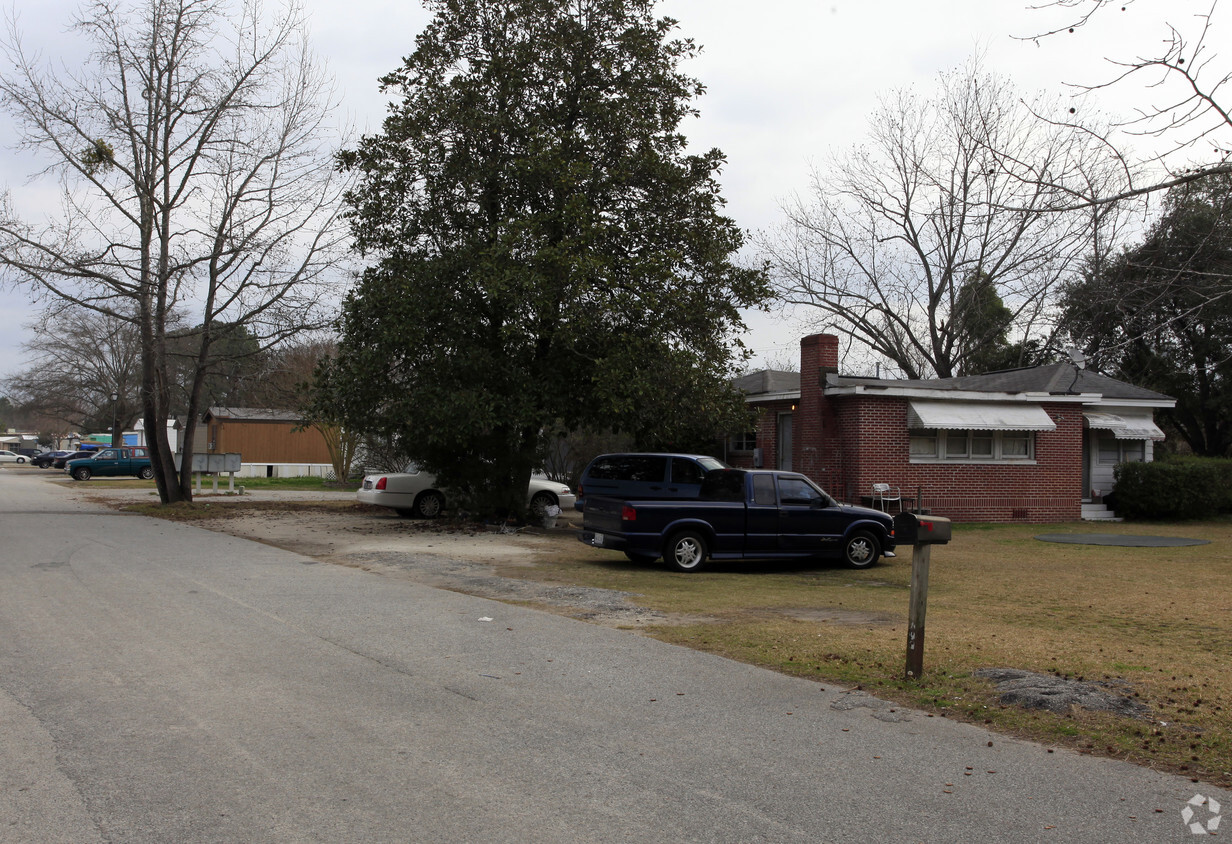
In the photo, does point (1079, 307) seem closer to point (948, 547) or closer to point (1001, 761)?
point (1001, 761)

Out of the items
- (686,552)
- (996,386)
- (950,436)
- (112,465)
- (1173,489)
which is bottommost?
(686,552)

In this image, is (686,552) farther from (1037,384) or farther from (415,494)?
(1037,384)

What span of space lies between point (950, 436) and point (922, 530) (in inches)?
705

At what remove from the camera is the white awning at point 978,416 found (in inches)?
901

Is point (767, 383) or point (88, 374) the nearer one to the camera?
point (767, 383)

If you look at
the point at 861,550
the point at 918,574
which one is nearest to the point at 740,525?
the point at 861,550

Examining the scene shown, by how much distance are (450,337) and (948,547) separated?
10578 mm

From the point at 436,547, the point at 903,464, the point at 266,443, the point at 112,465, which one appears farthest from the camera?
the point at 266,443

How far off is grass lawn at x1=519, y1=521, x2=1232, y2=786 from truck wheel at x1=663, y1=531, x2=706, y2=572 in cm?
22

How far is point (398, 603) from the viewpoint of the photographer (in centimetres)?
1043

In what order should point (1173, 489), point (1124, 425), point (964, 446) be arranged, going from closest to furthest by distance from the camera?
1. point (964, 446)
2. point (1173, 489)
3. point (1124, 425)

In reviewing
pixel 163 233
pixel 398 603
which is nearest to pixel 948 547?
pixel 398 603

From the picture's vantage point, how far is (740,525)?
14477mm

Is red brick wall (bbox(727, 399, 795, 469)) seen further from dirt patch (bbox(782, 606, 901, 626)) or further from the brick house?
dirt patch (bbox(782, 606, 901, 626))
